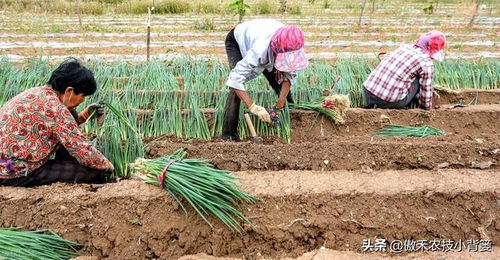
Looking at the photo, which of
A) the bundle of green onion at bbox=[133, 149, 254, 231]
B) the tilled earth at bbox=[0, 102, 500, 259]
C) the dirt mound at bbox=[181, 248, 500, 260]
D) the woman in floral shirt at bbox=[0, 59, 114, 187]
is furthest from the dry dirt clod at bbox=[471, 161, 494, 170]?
the woman in floral shirt at bbox=[0, 59, 114, 187]

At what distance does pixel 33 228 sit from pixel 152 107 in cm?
162

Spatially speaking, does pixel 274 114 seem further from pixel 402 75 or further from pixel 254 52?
pixel 402 75

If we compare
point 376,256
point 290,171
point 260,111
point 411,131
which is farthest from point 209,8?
point 376,256

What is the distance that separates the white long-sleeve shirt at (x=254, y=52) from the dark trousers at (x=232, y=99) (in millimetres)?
164

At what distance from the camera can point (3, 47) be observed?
6223 mm

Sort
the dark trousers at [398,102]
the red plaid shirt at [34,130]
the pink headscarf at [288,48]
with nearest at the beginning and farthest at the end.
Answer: the red plaid shirt at [34,130] → the pink headscarf at [288,48] → the dark trousers at [398,102]

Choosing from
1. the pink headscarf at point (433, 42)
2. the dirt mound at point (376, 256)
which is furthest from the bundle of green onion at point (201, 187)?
the pink headscarf at point (433, 42)

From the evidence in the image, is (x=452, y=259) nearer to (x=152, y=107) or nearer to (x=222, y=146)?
(x=222, y=146)

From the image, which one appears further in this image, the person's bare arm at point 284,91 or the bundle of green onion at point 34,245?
the person's bare arm at point 284,91

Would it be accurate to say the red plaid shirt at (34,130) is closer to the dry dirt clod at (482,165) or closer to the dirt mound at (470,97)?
the dry dirt clod at (482,165)

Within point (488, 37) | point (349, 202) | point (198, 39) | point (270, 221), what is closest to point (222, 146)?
point (270, 221)

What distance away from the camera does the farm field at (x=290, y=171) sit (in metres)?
2.30

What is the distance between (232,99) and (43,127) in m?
1.35

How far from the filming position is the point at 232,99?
319 centimetres
